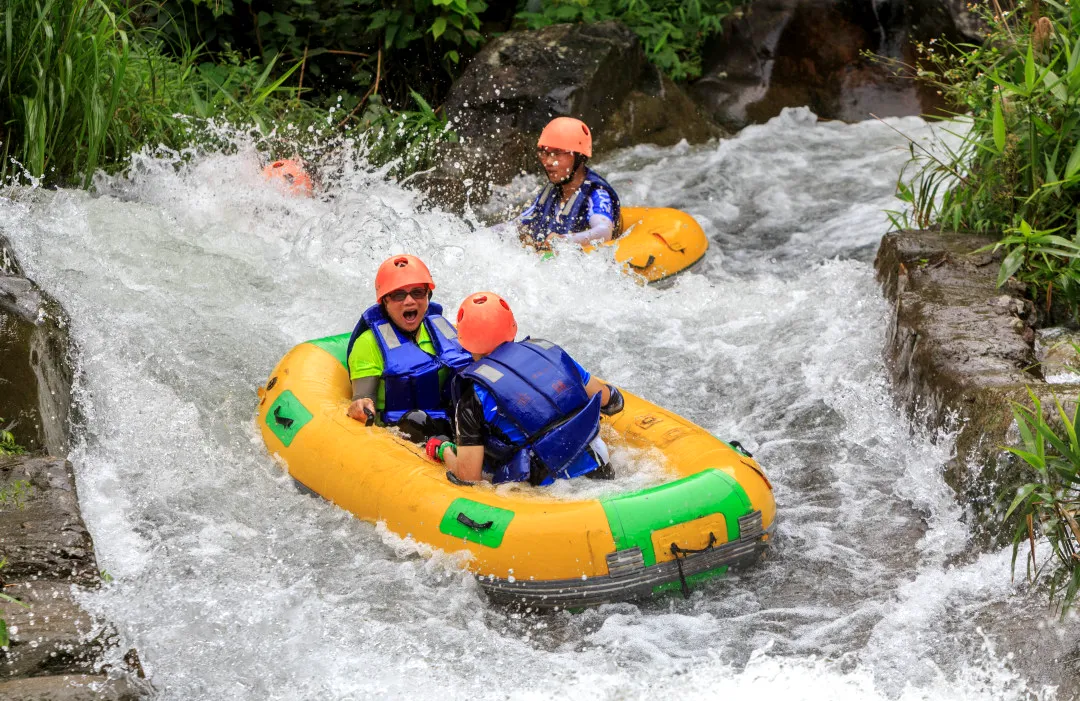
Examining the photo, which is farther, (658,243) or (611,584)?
(658,243)

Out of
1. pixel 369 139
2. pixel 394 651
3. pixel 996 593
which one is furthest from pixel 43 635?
pixel 369 139

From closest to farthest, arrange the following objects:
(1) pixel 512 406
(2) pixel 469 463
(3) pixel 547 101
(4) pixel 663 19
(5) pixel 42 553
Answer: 1. (5) pixel 42 553
2. (1) pixel 512 406
3. (2) pixel 469 463
4. (3) pixel 547 101
5. (4) pixel 663 19

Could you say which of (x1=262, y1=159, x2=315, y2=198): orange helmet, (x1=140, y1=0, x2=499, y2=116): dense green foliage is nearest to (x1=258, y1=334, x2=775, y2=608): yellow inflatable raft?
(x1=262, y1=159, x2=315, y2=198): orange helmet

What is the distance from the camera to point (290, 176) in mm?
7410

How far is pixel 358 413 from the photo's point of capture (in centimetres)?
478

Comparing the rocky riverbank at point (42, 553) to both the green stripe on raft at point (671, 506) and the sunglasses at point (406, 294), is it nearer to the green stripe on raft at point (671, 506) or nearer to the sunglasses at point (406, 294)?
the sunglasses at point (406, 294)

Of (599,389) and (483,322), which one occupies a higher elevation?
(483,322)

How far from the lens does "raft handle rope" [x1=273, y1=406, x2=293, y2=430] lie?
4836 millimetres

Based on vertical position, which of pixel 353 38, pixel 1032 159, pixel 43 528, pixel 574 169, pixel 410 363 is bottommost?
pixel 43 528

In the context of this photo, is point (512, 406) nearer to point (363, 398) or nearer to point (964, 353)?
point (363, 398)

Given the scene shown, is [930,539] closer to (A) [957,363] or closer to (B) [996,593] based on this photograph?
(B) [996,593]

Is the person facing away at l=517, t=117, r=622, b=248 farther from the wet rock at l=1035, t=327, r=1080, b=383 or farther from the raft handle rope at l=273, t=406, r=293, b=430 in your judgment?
the wet rock at l=1035, t=327, r=1080, b=383

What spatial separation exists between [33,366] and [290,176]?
3.17 m

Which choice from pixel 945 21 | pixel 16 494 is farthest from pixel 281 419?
pixel 945 21
